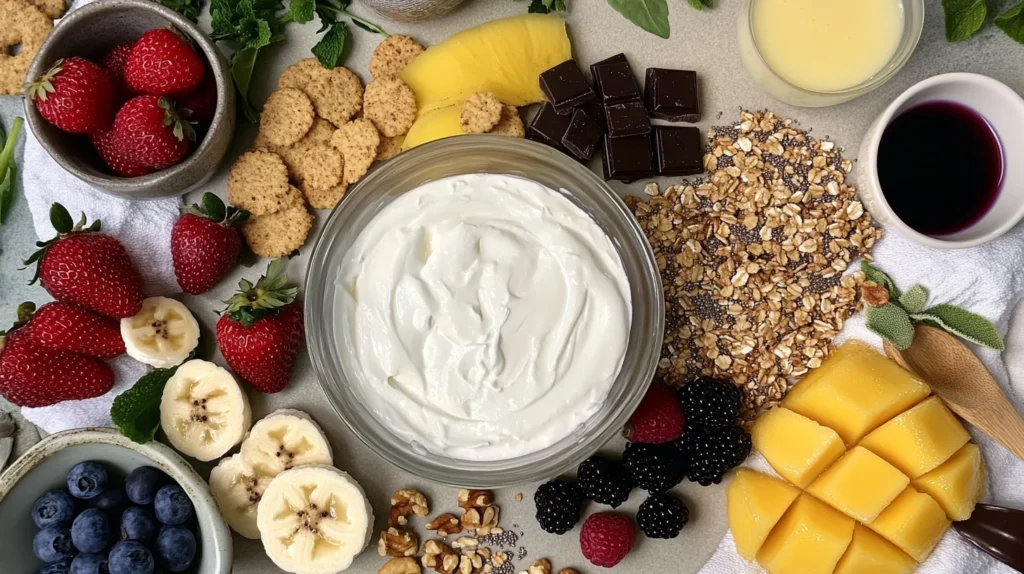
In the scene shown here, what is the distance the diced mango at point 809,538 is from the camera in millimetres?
1480

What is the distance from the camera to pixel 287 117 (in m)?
1.62

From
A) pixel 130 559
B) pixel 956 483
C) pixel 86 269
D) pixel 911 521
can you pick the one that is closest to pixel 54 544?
pixel 130 559

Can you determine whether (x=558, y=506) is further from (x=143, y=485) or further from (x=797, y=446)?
(x=143, y=485)

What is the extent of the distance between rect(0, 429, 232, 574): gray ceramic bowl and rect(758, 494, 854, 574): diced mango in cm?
Answer: 117

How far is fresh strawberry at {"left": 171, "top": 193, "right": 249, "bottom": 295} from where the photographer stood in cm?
153

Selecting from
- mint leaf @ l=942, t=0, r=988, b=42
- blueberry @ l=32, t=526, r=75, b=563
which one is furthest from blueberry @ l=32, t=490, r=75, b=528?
mint leaf @ l=942, t=0, r=988, b=42

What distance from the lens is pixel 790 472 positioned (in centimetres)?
152

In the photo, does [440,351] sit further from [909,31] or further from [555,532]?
[909,31]

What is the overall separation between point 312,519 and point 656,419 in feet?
2.59

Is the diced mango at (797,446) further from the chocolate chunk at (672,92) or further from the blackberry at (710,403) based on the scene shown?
the chocolate chunk at (672,92)

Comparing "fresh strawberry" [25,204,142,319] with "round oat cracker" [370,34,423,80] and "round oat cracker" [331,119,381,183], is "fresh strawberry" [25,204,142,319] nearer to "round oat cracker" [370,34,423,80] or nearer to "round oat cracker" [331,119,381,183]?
"round oat cracker" [331,119,381,183]

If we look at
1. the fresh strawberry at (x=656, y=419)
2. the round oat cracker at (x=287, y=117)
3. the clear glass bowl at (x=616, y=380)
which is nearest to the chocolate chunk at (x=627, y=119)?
the clear glass bowl at (x=616, y=380)

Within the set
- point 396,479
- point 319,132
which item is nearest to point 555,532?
point 396,479

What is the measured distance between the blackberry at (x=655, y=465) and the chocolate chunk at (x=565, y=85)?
0.78 meters
